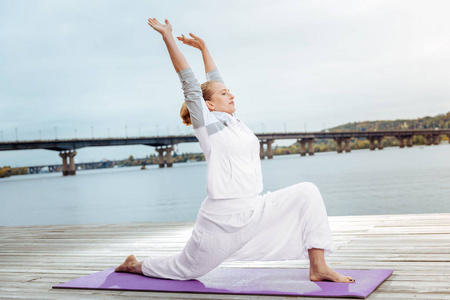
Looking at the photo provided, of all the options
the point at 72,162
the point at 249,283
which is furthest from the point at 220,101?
the point at 72,162

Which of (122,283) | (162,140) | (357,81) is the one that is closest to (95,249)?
(122,283)

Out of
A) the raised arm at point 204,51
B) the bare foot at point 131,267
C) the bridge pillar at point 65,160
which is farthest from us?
the bridge pillar at point 65,160

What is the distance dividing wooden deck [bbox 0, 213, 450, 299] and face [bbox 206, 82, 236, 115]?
1.07 meters

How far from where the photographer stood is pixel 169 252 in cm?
496

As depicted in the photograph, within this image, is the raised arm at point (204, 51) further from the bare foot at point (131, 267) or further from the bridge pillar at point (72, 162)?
the bridge pillar at point (72, 162)

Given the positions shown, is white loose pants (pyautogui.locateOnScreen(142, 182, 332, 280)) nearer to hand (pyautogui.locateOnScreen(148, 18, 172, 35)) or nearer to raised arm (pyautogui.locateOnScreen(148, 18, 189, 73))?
raised arm (pyautogui.locateOnScreen(148, 18, 189, 73))

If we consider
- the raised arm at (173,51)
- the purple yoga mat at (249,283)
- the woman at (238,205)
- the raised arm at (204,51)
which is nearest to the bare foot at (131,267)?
the purple yoga mat at (249,283)

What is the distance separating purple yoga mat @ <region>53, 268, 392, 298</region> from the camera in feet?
A: 9.95

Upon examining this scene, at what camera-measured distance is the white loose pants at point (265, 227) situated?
3115mm

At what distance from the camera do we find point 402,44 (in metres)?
104

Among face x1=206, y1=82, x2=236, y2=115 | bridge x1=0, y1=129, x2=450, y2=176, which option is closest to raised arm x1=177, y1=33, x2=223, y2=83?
face x1=206, y1=82, x2=236, y2=115

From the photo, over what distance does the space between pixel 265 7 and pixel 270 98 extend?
→ 1105 inches

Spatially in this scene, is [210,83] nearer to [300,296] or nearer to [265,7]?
[300,296]

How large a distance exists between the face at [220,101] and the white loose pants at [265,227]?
54 cm
